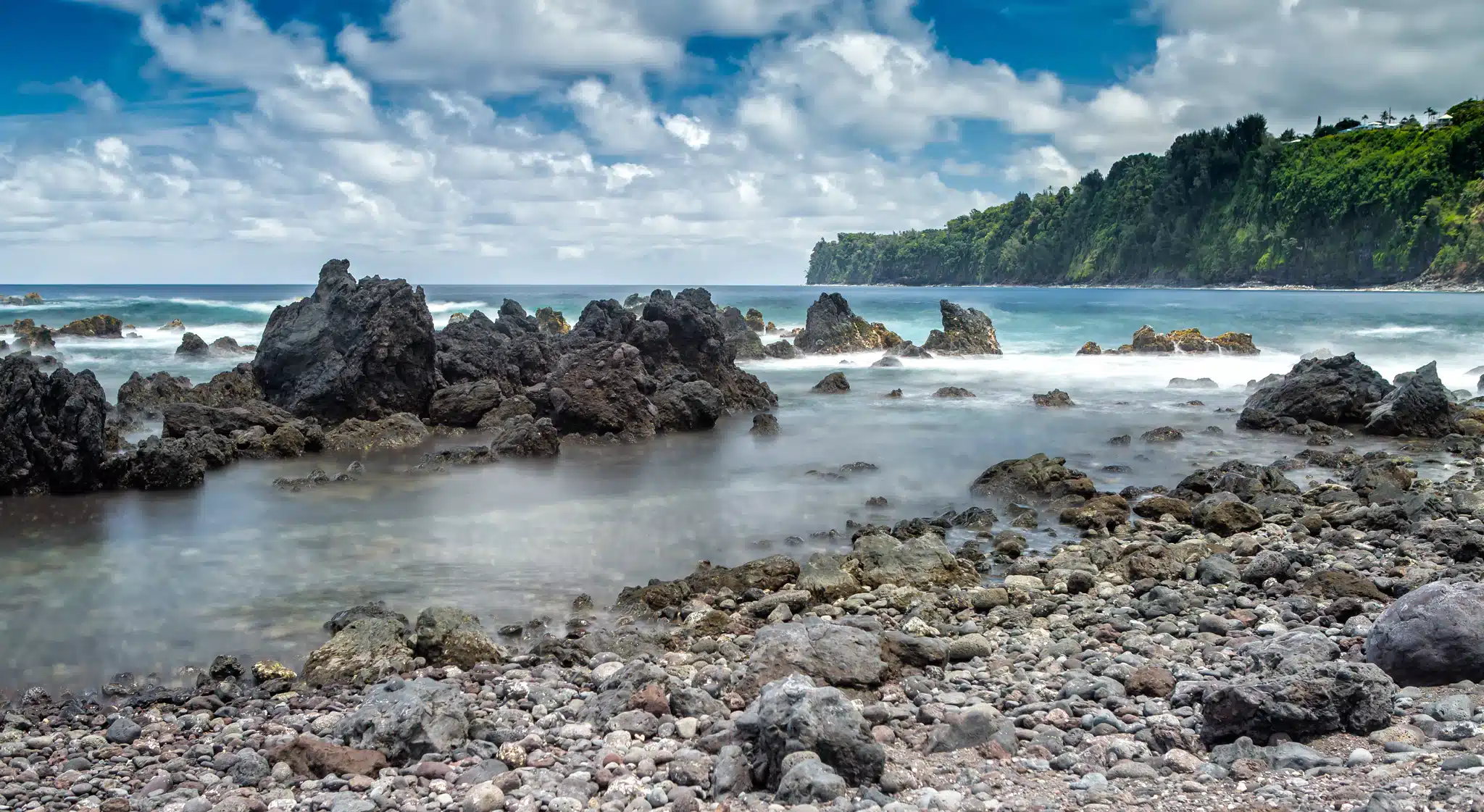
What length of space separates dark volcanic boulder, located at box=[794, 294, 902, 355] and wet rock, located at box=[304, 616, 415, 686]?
35.1 meters

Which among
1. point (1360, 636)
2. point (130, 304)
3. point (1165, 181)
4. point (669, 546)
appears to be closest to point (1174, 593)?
point (1360, 636)

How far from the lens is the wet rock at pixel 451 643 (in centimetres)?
791

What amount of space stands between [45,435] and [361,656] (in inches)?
425

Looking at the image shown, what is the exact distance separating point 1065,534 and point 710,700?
6.97 metres

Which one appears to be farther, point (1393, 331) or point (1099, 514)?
point (1393, 331)

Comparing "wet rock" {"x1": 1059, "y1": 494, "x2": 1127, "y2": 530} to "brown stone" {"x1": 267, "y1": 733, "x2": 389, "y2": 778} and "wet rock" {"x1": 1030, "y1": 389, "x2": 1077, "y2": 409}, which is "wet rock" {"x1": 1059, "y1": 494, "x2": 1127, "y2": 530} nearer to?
"brown stone" {"x1": 267, "y1": 733, "x2": 389, "y2": 778}

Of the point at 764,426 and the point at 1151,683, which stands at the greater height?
the point at 1151,683

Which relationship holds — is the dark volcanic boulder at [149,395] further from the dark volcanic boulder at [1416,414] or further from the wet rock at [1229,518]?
the dark volcanic boulder at [1416,414]

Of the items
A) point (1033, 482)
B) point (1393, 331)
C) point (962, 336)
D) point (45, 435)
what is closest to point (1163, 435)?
point (1033, 482)

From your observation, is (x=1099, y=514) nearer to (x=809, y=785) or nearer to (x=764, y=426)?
(x=809, y=785)

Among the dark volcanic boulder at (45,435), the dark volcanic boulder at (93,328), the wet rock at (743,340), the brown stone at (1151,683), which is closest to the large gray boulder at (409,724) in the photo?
the brown stone at (1151,683)

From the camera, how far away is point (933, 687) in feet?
21.9

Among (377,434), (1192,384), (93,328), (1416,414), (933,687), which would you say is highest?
(93,328)

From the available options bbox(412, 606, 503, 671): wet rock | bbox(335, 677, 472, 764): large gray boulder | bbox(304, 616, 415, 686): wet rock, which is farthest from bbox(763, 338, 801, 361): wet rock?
bbox(335, 677, 472, 764): large gray boulder
